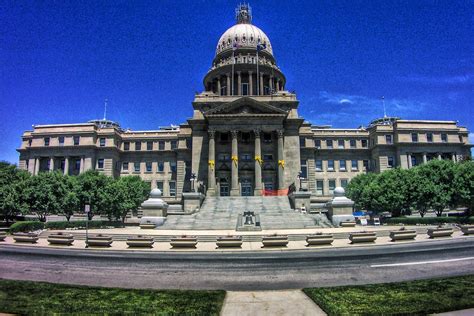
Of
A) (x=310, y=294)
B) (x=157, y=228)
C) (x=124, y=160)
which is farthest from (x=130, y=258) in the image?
(x=124, y=160)

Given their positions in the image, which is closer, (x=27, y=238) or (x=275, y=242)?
(x=275, y=242)

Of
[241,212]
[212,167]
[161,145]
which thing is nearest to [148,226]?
[241,212]

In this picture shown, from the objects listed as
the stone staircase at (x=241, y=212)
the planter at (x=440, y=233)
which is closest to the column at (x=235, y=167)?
the stone staircase at (x=241, y=212)

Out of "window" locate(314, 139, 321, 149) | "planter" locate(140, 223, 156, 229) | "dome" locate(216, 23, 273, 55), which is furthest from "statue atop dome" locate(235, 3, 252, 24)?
"planter" locate(140, 223, 156, 229)

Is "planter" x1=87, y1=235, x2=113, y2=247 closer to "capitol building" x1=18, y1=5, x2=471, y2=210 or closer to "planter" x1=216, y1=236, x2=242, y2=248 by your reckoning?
"planter" x1=216, y1=236, x2=242, y2=248

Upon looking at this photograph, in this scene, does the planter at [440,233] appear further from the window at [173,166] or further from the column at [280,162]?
the window at [173,166]

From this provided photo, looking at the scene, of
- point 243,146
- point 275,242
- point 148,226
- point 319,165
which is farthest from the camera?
point 319,165

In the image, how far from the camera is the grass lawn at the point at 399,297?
8.00 meters

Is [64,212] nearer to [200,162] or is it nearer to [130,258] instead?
[200,162]

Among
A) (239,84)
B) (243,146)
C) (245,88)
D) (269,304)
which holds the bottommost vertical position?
(269,304)

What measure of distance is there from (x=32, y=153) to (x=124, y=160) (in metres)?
20.6

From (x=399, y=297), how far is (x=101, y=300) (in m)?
8.60

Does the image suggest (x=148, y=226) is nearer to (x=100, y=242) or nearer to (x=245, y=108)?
(x=100, y=242)

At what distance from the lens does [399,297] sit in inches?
360
